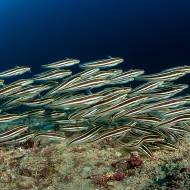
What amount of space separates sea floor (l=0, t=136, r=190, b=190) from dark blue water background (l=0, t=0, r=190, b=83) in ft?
65.4

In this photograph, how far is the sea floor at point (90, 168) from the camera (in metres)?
7.66

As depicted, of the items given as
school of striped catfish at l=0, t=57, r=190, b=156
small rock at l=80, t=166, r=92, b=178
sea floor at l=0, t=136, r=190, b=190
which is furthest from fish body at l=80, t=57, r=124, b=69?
small rock at l=80, t=166, r=92, b=178

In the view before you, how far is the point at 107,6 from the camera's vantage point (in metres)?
55.3

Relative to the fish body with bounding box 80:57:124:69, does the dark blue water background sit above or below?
below

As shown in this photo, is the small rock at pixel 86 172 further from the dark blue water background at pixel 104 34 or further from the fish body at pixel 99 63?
the dark blue water background at pixel 104 34

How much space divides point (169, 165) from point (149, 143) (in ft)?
3.14

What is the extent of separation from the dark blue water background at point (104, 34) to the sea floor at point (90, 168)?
19924 millimetres

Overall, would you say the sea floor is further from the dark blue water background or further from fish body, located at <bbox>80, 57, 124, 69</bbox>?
the dark blue water background

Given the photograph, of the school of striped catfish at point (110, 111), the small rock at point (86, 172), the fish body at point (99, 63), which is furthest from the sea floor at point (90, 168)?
the fish body at point (99, 63)

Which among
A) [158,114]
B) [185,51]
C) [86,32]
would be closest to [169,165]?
[158,114]

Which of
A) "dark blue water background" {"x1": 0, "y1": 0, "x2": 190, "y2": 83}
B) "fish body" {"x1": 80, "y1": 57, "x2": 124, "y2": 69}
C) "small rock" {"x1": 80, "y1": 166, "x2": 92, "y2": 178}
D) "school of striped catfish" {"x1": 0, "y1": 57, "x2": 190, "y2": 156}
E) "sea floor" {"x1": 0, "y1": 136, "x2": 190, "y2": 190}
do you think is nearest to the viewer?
"sea floor" {"x1": 0, "y1": 136, "x2": 190, "y2": 190}

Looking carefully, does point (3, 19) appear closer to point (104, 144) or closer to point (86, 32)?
point (86, 32)

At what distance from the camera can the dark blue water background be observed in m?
37.1

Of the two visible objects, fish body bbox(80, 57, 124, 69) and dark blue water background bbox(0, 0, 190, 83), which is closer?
fish body bbox(80, 57, 124, 69)
